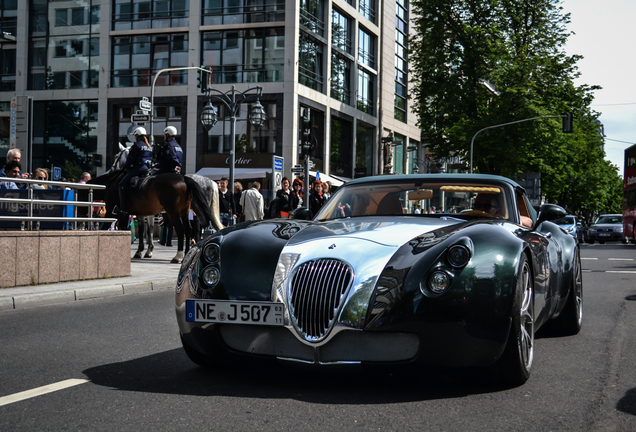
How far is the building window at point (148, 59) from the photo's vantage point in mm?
37562

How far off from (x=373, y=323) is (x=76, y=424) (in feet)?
4.87

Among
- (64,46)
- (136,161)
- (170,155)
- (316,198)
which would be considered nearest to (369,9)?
(64,46)

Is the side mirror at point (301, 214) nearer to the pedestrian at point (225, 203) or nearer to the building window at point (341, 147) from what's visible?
the pedestrian at point (225, 203)

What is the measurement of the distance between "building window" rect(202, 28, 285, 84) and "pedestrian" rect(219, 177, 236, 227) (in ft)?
52.9

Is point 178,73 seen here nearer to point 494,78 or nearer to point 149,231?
point 494,78

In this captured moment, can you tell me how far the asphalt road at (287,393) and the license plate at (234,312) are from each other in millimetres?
387

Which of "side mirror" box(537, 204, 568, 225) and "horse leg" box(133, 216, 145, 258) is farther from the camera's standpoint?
"horse leg" box(133, 216, 145, 258)

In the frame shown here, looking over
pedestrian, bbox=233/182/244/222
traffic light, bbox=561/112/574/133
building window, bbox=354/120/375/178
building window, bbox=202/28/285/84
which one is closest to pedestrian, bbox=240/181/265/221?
pedestrian, bbox=233/182/244/222

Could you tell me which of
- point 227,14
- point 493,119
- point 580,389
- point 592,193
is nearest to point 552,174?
point 493,119

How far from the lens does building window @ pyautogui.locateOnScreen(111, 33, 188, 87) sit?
37562 mm

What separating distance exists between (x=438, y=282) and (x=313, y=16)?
35.7m

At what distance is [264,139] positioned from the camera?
36.2m

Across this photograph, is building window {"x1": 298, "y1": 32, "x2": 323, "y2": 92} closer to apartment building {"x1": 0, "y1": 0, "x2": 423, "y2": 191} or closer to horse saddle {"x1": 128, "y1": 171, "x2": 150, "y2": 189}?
apartment building {"x1": 0, "y1": 0, "x2": 423, "y2": 191}

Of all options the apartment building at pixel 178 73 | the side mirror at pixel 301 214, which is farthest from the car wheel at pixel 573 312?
the apartment building at pixel 178 73
